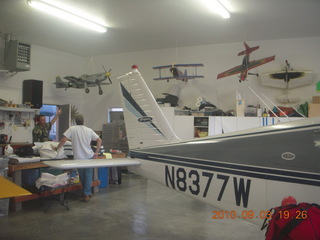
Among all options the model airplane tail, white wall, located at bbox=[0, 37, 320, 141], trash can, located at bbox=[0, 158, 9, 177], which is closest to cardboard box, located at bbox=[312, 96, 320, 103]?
white wall, located at bbox=[0, 37, 320, 141]

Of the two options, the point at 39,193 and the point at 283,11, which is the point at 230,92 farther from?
the point at 39,193

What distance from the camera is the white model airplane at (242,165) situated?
6.47ft

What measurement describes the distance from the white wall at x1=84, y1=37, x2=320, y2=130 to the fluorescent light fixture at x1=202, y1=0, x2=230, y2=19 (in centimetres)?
216

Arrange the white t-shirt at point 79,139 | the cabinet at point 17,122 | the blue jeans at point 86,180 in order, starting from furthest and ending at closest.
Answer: the cabinet at point 17,122 → the blue jeans at point 86,180 → the white t-shirt at point 79,139

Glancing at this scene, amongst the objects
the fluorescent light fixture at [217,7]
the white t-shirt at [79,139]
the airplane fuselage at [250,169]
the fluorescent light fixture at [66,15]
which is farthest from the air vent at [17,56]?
the airplane fuselage at [250,169]

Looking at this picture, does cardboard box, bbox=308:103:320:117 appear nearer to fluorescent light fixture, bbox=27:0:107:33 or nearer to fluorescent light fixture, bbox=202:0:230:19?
fluorescent light fixture, bbox=202:0:230:19

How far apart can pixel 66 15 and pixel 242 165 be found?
5193 millimetres

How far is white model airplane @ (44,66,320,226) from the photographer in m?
1.97

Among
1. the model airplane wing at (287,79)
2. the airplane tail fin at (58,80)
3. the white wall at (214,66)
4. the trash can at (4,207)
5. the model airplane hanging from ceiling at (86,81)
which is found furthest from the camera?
the airplane tail fin at (58,80)

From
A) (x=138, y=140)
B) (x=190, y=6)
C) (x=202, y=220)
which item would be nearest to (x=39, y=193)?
(x=138, y=140)

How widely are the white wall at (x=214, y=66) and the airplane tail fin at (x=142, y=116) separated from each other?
15.6ft

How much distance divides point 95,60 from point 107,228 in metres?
7.13

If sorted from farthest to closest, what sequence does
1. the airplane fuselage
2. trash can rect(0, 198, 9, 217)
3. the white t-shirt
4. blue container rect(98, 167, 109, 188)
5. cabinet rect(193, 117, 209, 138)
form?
cabinet rect(193, 117, 209, 138) → blue container rect(98, 167, 109, 188) → the white t-shirt → trash can rect(0, 198, 9, 217) → the airplane fuselage

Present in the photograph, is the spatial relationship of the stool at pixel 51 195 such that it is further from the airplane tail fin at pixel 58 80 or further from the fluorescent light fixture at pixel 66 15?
the airplane tail fin at pixel 58 80
